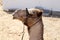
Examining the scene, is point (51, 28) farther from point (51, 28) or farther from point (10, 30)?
point (10, 30)

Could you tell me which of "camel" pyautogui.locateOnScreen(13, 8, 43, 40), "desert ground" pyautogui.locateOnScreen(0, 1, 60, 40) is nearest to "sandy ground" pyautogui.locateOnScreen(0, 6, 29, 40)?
"desert ground" pyautogui.locateOnScreen(0, 1, 60, 40)

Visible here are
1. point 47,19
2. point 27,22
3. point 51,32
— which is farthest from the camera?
point 47,19

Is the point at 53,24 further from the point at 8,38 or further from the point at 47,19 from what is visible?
the point at 8,38

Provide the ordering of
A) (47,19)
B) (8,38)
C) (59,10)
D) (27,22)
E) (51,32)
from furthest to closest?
(47,19) < (59,10) < (51,32) < (8,38) < (27,22)

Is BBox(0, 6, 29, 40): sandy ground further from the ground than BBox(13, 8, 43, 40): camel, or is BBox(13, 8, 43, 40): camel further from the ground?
BBox(13, 8, 43, 40): camel

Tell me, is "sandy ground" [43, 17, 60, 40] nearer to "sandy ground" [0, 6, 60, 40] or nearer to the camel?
"sandy ground" [0, 6, 60, 40]

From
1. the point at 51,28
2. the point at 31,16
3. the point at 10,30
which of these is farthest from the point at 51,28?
the point at 31,16

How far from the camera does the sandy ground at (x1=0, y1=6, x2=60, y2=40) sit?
141 inches

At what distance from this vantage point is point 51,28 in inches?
158

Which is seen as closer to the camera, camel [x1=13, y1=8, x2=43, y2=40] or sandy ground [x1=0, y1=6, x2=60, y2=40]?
camel [x1=13, y1=8, x2=43, y2=40]

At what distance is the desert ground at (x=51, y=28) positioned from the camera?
3.57 meters

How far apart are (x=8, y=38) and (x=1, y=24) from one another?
0.68m

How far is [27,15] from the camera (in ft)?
4.74

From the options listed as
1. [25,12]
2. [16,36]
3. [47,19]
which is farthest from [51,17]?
[25,12]
